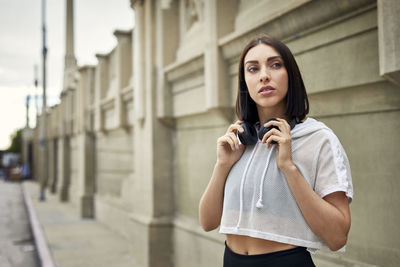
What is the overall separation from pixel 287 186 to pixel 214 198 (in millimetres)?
410

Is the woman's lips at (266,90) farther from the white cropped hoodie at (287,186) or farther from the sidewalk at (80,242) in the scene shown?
the sidewalk at (80,242)

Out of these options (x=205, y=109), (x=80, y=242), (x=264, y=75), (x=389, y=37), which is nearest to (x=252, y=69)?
(x=264, y=75)

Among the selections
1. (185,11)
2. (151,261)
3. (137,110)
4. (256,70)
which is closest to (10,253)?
(151,261)

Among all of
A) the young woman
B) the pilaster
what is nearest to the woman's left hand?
the young woman

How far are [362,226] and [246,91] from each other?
66.8 inches

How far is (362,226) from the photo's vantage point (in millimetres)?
2857

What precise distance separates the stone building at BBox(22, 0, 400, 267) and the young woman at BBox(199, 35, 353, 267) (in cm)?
100

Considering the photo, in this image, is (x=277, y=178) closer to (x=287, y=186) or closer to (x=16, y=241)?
(x=287, y=186)

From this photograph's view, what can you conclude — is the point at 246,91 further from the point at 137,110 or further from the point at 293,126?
the point at 137,110

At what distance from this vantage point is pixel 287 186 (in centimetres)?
155

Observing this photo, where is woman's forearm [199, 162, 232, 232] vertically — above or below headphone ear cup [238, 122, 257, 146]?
below

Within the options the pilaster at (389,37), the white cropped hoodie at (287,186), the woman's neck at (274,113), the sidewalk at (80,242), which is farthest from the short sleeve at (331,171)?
the sidewalk at (80,242)

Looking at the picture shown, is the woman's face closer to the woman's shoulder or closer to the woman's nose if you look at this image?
the woman's nose

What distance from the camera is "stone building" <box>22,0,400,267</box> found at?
2676 millimetres
